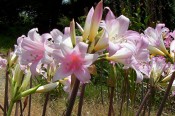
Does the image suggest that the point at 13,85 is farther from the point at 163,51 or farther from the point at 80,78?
the point at 163,51

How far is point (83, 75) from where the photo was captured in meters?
1.13

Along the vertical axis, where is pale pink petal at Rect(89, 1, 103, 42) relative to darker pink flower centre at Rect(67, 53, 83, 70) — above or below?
above

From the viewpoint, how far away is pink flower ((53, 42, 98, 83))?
113 centimetres

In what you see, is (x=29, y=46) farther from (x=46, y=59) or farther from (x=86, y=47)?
(x=86, y=47)

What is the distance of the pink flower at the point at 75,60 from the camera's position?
1127 mm

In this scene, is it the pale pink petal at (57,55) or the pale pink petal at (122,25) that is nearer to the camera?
the pale pink petal at (57,55)

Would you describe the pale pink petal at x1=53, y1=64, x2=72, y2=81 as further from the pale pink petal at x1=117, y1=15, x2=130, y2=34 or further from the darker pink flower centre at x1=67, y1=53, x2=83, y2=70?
the pale pink petal at x1=117, y1=15, x2=130, y2=34

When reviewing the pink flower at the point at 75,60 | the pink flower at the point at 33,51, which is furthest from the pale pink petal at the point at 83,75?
the pink flower at the point at 33,51

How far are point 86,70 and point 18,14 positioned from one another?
18564mm

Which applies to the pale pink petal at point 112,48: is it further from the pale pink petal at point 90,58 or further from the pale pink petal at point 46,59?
the pale pink petal at point 46,59

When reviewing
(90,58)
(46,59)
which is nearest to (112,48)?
(90,58)

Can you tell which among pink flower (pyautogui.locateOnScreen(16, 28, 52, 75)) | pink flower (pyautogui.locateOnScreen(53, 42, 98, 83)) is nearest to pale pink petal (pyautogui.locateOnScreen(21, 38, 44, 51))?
pink flower (pyautogui.locateOnScreen(16, 28, 52, 75))

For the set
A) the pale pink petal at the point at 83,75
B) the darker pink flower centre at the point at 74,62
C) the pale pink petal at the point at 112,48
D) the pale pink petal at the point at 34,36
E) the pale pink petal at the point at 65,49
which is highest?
the pale pink petal at the point at 34,36

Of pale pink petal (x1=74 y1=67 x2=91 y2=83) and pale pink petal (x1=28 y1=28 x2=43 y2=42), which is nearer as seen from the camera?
pale pink petal (x1=74 y1=67 x2=91 y2=83)
